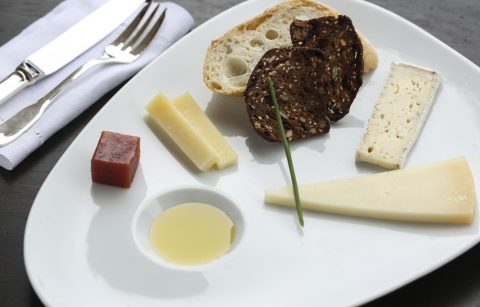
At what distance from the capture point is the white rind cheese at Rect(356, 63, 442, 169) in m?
2.32

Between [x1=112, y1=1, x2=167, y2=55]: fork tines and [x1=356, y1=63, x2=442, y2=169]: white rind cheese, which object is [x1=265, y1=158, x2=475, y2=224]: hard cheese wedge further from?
[x1=112, y1=1, x2=167, y2=55]: fork tines

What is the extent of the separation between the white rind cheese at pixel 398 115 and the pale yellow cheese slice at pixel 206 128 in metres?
0.41

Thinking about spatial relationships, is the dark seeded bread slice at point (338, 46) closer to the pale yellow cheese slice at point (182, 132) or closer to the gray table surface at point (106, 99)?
the pale yellow cheese slice at point (182, 132)

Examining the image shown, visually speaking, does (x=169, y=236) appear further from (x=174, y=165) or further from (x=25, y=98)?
(x=25, y=98)

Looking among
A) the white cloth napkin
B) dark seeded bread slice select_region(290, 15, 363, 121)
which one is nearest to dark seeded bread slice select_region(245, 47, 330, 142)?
dark seeded bread slice select_region(290, 15, 363, 121)

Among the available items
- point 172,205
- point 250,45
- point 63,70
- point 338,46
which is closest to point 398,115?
point 338,46

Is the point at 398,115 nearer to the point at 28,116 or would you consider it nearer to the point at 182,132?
the point at 182,132

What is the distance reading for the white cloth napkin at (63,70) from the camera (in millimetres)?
2473

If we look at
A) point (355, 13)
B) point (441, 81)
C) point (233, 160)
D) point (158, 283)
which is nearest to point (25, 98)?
point (233, 160)

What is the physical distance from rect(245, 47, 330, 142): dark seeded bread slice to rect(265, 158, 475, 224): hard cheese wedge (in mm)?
309

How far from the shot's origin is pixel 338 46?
8.23 ft

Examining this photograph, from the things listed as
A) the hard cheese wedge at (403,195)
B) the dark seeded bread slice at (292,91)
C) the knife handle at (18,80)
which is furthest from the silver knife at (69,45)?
the hard cheese wedge at (403,195)

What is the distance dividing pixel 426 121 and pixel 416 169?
331 millimetres

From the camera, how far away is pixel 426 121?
247 centimetres
